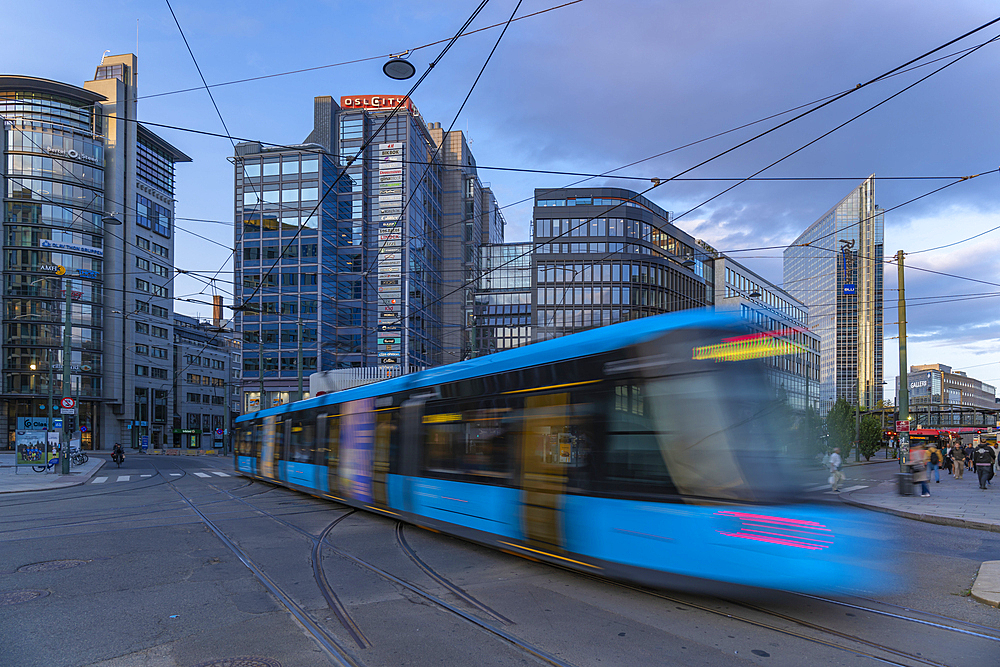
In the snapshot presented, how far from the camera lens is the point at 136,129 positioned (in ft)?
225

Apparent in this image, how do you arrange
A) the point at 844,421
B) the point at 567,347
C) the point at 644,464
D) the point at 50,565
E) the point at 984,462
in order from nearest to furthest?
the point at 644,464, the point at 567,347, the point at 50,565, the point at 984,462, the point at 844,421

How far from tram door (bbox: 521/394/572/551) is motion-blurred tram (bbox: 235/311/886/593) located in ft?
0.06

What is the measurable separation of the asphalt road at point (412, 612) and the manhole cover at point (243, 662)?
0.03 m

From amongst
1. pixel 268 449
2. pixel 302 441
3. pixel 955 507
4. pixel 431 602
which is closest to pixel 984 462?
pixel 955 507

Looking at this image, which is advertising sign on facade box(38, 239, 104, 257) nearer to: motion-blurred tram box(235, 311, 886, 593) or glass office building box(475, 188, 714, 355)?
glass office building box(475, 188, 714, 355)

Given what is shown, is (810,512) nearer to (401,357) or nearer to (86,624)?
(86,624)

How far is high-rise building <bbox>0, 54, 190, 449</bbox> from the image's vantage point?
60.9 meters

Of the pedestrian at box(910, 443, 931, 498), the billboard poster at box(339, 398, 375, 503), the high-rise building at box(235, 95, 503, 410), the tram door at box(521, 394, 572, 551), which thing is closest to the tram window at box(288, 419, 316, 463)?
the billboard poster at box(339, 398, 375, 503)

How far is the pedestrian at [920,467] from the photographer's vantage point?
1731 cm

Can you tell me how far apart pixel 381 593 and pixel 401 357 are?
1940 inches

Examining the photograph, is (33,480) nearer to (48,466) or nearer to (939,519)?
(48,466)

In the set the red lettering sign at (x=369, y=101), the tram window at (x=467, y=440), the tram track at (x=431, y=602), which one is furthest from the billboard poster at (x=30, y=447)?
the red lettering sign at (x=369, y=101)

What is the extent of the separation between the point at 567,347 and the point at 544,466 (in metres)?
1.43

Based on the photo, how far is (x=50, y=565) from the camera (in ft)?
28.7
